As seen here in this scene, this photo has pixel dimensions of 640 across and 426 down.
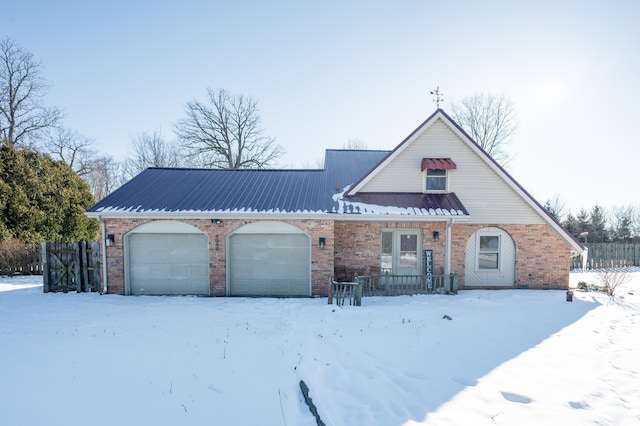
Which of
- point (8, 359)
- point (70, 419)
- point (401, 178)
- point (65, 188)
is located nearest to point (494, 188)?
point (401, 178)

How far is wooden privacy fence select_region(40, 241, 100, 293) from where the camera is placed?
37.0 feet

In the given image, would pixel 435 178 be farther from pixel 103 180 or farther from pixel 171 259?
pixel 103 180

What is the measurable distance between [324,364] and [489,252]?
9.65m

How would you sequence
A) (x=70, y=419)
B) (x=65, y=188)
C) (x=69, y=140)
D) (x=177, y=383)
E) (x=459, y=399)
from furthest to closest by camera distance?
(x=69, y=140), (x=65, y=188), (x=177, y=383), (x=459, y=399), (x=70, y=419)

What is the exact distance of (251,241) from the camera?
36.0ft

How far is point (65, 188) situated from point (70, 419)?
19.3m

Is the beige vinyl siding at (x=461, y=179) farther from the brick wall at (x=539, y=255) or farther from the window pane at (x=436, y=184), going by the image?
the brick wall at (x=539, y=255)

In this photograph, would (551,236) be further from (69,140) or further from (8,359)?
(69,140)

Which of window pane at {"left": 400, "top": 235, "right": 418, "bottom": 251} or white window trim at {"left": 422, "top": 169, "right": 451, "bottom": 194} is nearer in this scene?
window pane at {"left": 400, "top": 235, "right": 418, "bottom": 251}

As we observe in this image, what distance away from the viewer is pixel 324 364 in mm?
5211

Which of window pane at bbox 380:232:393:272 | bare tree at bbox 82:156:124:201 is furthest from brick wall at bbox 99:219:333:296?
bare tree at bbox 82:156:124:201

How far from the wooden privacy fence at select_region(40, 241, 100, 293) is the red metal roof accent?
13413mm

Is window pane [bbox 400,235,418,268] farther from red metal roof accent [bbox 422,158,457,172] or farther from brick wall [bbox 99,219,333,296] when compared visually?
brick wall [bbox 99,219,333,296]

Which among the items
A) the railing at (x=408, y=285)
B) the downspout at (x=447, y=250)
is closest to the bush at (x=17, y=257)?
the railing at (x=408, y=285)
